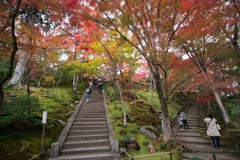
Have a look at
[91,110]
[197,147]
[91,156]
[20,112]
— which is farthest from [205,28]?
[20,112]

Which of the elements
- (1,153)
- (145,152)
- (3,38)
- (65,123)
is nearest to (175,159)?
(145,152)

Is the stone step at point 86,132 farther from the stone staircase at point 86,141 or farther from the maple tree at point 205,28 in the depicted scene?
the maple tree at point 205,28

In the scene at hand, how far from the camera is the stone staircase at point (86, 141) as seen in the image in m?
5.12

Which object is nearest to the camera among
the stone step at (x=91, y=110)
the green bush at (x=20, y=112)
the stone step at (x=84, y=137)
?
the green bush at (x=20, y=112)

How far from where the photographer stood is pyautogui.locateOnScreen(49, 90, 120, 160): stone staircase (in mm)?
5125

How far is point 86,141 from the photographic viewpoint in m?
6.07

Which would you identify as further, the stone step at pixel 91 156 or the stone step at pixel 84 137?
the stone step at pixel 84 137

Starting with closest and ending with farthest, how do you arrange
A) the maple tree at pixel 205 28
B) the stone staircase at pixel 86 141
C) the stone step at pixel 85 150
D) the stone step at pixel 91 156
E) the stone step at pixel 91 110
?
the stone step at pixel 91 156, the stone staircase at pixel 86 141, the stone step at pixel 85 150, the maple tree at pixel 205 28, the stone step at pixel 91 110

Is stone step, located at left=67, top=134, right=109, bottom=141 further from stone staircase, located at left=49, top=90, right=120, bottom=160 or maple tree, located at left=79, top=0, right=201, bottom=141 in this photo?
maple tree, located at left=79, top=0, right=201, bottom=141

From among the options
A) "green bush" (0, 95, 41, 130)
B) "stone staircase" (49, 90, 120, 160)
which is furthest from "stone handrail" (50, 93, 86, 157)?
"green bush" (0, 95, 41, 130)

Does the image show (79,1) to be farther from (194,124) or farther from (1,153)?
(194,124)

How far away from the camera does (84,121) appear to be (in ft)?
25.9

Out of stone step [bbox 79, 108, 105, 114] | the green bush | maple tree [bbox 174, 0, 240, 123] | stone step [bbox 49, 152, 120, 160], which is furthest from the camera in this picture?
stone step [bbox 79, 108, 105, 114]

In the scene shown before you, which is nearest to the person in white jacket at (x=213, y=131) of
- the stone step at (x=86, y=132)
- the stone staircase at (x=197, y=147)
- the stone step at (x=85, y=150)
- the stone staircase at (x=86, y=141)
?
the stone staircase at (x=197, y=147)
